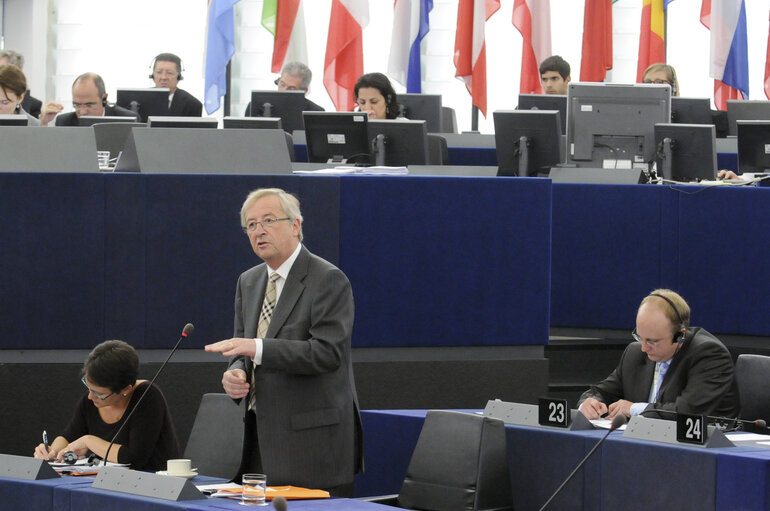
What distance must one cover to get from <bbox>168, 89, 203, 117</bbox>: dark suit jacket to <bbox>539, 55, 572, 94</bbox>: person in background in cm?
234

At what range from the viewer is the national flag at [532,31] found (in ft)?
36.0

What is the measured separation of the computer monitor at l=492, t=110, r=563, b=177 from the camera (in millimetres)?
7734

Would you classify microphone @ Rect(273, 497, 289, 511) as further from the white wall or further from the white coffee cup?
the white wall

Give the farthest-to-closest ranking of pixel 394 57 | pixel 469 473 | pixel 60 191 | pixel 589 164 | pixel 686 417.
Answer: pixel 394 57 < pixel 589 164 < pixel 60 191 < pixel 469 473 < pixel 686 417

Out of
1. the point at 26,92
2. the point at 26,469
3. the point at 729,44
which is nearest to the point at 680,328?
the point at 26,469

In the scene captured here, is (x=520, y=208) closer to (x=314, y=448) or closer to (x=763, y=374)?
(x=763, y=374)

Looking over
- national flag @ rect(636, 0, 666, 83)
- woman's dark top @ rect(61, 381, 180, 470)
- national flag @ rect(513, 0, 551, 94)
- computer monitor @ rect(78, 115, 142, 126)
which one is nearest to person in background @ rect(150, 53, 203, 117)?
computer monitor @ rect(78, 115, 142, 126)

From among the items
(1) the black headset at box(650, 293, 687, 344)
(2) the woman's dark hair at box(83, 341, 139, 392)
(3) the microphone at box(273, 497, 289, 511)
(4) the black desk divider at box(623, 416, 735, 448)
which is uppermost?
(1) the black headset at box(650, 293, 687, 344)

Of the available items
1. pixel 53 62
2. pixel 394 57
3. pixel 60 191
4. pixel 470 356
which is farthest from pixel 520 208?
pixel 53 62

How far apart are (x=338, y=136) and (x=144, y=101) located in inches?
69.6

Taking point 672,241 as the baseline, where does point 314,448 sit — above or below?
below

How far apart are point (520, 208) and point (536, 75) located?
529cm

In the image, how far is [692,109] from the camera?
29.2 ft

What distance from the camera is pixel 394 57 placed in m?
11.0
